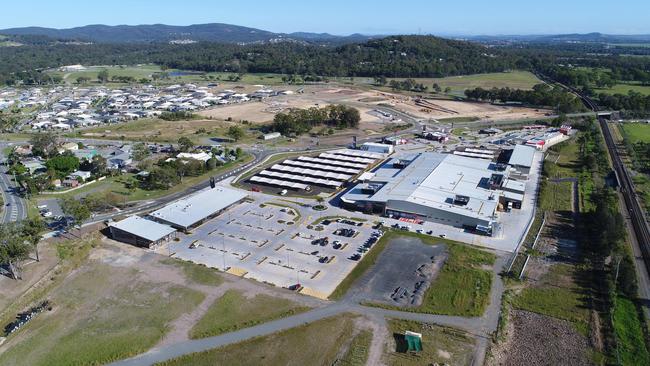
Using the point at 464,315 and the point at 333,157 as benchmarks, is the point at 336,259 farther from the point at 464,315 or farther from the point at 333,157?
the point at 333,157

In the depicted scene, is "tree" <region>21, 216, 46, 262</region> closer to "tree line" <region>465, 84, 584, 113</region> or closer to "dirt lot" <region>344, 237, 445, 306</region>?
"dirt lot" <region>344, 237, 445, 306</region>

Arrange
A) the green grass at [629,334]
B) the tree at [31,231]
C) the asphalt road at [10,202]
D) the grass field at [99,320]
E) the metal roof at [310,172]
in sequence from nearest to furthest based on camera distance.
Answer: the green grass at [629,334]
the grass field at [99,320]
the tree at [31,231]
the asphalt road at [10,202]
the metal roof at [310,172]

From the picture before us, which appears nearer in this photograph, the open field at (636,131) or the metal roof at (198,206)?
the metal roof at (198,206)

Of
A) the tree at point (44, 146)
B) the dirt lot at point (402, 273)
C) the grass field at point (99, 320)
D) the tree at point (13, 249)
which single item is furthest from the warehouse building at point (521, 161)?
the tree at point (44, 146)

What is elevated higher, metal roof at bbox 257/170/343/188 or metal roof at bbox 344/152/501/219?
metal roof at bbox 344/152/501/219

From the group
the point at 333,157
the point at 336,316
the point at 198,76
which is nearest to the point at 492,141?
the point at 333,157

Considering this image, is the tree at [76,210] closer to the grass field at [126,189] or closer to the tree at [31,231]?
the tree at [31,231]

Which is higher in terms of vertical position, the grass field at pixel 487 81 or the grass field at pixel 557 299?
the grass field at pixel 487 81

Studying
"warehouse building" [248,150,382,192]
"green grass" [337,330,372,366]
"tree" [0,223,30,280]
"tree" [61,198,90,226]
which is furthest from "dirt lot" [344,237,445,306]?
"tree" [61,198,90,226]
